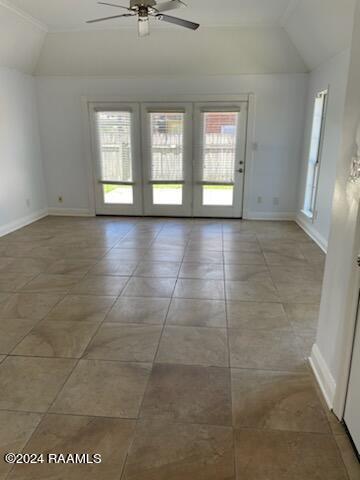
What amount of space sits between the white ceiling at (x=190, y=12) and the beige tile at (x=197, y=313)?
3624 mm

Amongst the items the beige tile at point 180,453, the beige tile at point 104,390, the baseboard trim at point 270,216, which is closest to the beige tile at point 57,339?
the beige tile at point 104,390

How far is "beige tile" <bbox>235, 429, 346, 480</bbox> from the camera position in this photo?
1.45m

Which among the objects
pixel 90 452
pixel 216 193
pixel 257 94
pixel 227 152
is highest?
pixel 257 94

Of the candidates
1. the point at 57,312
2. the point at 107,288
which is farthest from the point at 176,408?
the point at 107,288

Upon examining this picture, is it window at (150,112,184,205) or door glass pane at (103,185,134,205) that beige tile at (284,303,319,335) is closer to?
window at (150,112,184,205)

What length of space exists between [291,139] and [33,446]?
5662 mm

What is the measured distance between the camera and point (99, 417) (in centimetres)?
174

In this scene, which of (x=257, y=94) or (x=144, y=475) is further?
(x=257, y=94)

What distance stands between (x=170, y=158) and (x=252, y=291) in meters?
3.58

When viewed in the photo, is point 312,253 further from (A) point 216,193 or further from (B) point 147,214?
(B) point 147,214

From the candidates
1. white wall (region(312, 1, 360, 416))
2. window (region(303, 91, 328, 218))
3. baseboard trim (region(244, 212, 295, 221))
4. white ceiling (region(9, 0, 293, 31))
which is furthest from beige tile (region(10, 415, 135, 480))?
baseboard trim (region(244, 212, 295, 221))

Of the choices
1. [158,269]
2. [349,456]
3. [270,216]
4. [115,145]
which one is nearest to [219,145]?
[270,216]

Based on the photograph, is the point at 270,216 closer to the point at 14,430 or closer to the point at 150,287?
the point at 150,287

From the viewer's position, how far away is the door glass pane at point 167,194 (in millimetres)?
6219
